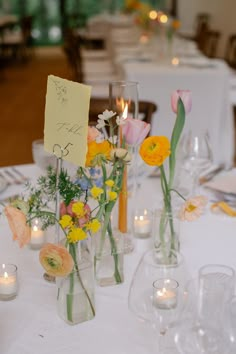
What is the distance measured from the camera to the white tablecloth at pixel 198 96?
12.3 ft

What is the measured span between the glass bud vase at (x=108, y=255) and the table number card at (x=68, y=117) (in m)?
0.16

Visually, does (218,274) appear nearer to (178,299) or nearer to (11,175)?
(178,299)

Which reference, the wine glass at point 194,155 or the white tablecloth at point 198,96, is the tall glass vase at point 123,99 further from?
the white tablecloth at point 198,96

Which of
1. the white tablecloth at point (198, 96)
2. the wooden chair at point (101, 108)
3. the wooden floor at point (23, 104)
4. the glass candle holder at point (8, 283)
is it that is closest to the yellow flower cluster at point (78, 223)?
the glass candle holder at point (8, 283)

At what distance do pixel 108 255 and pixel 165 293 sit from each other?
0.18 metres

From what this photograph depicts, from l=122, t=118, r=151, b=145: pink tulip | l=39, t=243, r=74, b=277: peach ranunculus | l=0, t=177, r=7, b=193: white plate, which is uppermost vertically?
l=122, t=118, r=151, b=145: pink tulip

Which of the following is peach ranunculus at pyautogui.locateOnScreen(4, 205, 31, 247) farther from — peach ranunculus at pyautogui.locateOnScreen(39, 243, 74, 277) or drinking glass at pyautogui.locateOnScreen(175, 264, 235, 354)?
drinking glass at pyautogui.locateOnScreen(175, 264, 235, 354)

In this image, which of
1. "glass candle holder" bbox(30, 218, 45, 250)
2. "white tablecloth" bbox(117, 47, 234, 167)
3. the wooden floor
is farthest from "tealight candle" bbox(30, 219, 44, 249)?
"white tablecloth" bbox(117, 47, 234, 167)

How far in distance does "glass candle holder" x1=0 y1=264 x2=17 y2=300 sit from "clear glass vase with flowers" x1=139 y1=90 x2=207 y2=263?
30 cm

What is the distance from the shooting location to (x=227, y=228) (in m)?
1.45

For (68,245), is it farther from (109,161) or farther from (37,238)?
(37,238)

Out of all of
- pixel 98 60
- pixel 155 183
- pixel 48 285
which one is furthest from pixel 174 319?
pixel 98 60

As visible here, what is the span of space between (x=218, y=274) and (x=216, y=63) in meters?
3.45

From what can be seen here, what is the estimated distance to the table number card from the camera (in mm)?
960
